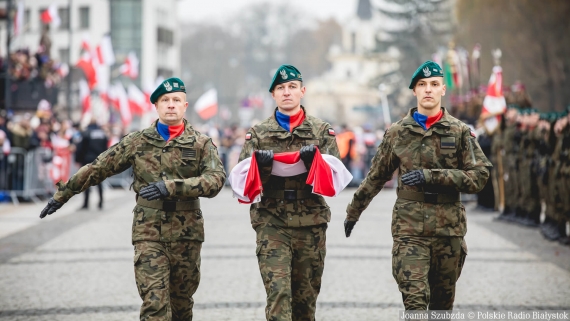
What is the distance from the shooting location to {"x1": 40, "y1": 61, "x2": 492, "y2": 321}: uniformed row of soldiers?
7.08m

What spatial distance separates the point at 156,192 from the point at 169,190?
0.28 ft

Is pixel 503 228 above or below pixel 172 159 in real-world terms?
below

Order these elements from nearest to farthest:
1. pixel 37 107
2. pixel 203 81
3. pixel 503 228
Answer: pixel 503 228
pixel 37 107
pixel 203 81

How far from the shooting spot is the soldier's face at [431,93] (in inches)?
287

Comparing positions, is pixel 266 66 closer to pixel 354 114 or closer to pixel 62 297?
pixel 354 114

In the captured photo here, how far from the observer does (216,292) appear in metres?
10.5

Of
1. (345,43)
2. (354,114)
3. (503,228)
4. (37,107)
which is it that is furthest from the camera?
(345,43)

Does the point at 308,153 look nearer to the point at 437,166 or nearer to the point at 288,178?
the point at 288,178

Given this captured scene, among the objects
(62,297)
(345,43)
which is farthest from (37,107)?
(345,43)

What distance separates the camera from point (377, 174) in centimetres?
744

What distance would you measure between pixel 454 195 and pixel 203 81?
107 metres

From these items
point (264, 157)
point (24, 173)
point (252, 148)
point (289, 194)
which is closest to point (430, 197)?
point (289, 194)

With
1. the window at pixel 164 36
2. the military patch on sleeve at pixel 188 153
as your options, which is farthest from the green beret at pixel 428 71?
the window at pixel 164 36

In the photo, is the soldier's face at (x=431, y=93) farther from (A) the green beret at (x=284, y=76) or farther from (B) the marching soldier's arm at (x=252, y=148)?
(B) the marching soldier's arm at (x=252, y=148)
